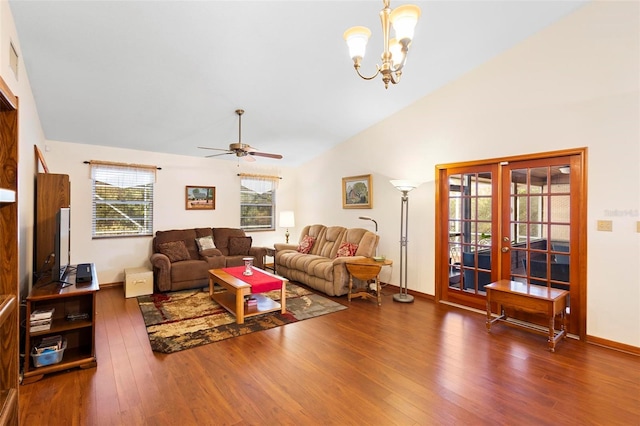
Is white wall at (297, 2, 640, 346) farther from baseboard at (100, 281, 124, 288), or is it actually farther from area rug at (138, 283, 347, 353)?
baseboard at (100, 281, 124, 288)

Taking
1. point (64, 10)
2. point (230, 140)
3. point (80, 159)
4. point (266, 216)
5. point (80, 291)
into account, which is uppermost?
point (64, 10)

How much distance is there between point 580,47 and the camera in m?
3.20

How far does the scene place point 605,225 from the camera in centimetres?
310

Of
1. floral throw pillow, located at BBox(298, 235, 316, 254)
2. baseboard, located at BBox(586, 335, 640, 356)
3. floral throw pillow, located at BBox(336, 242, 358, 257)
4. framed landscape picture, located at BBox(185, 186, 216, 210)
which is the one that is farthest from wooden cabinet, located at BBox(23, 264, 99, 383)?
baseboard, located at BBox(586, 335, 640, 356)

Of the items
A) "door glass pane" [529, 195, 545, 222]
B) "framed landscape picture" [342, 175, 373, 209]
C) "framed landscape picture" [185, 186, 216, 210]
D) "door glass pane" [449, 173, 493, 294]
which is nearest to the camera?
"door glass pane" [529, 195, 545, 222]

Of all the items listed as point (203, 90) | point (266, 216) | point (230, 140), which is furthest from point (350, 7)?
point (266, 216)

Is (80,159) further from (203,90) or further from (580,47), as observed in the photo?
(580,47)

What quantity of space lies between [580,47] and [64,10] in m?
4.70

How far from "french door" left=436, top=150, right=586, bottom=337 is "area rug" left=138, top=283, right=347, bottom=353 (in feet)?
5.70

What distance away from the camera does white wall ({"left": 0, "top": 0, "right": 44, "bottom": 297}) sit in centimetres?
234

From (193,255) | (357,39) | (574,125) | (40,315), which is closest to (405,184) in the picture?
(574,125)

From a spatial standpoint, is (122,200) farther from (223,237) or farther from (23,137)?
(23,137)

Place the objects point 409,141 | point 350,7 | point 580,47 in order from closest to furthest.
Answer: point 350,7 → point 580,47 → point 409,141

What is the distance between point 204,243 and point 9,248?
4.72m
